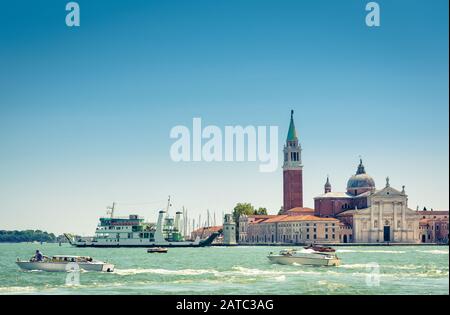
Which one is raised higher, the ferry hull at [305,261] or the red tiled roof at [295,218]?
the red tiled roof at [295,218]

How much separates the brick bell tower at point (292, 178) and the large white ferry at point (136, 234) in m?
21.5

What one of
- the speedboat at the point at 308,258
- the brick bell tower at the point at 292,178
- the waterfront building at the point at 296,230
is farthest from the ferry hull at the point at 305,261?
the brick bell tower at the point at 292,178

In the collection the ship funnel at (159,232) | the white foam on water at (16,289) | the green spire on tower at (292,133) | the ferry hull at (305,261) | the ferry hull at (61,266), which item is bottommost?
the white foam on water at (16,289)

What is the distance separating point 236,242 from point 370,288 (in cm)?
8818

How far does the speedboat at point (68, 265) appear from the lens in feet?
111

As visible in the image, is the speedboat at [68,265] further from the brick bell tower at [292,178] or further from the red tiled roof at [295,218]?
the brick bell tower at [292,178]

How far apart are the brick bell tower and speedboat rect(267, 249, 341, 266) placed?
224 ft

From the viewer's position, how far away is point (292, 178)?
112188 mm

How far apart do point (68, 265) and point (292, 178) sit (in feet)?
261

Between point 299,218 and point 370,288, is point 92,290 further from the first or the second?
point 299,218

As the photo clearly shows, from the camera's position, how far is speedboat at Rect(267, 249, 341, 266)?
4003 cm

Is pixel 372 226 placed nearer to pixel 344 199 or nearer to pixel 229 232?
pixel 344 199

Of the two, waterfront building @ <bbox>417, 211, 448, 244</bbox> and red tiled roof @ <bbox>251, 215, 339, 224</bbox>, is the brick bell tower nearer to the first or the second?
red tiled roof @ <bbox>251, 215, 339, 224</bbox>

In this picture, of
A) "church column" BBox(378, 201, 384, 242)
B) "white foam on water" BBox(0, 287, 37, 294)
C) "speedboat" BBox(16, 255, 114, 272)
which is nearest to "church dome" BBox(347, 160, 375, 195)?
"church column" BBox(378, 201, 384, 242)
